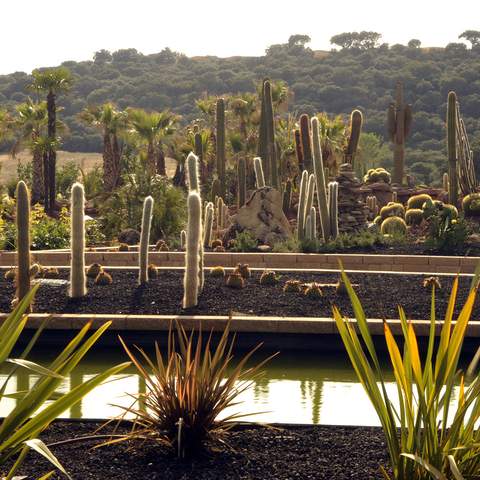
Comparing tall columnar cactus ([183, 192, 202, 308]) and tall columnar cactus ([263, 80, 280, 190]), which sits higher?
tall columnar cactus ([263, 80, 280, 190])

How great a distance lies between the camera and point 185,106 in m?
66.0

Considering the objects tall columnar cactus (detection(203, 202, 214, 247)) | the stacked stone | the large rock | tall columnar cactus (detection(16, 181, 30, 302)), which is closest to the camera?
tall columnar cactus (detection(16, 181, 30, 302))

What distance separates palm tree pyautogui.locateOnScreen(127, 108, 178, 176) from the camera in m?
33.5

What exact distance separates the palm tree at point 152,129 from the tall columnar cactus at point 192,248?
880 inches

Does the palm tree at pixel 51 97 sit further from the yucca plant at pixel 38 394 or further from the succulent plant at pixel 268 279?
the yucca plant at pixel 38 394

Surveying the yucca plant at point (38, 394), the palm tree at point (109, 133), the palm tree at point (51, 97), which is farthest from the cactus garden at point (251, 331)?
the palm tree at point (109, 133)

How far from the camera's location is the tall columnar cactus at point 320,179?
53.7 ft

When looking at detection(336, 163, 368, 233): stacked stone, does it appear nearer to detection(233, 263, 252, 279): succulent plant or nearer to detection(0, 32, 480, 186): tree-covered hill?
detection(233, 263, 252, 279): succulent plant

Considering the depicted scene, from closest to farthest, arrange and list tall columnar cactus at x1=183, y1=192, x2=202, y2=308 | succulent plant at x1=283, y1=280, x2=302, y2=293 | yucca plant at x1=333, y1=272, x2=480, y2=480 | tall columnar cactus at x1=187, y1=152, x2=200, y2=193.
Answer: yucca plant at x1=333, y1=272, x2=480, y2=480, tall columnar cactus at x1=183, y1=192, x2=202, y2=308, tall columnar cactus at x1=187, y1=152, x2=200, y2=193, succulent plant at x1=283, y1=280, x2=302, y2=293

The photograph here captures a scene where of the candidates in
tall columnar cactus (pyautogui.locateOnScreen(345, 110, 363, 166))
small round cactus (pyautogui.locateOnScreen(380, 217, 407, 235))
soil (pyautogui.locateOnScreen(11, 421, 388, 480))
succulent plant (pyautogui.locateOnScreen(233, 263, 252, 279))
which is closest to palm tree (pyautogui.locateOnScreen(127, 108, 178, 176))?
tall columnar cactus (pyautogui.locateOnScreen(345, 110, 363, 166))

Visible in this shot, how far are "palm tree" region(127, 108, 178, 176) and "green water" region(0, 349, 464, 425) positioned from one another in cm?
2371

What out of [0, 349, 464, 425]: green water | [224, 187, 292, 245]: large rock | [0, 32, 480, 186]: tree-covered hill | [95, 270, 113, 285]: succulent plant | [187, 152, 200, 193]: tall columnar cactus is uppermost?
[0, 32, 480, 186]: tree-covered hill

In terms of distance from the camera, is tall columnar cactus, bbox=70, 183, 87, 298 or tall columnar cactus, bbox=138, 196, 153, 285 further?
tall columnar cactus, bbox=138, 196, 153, 285

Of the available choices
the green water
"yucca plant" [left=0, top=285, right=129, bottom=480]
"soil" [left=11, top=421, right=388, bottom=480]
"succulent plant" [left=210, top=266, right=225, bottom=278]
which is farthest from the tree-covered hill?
"yucca plant" [left=0, top=285, right=129, bottom=480]
